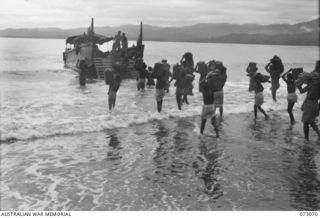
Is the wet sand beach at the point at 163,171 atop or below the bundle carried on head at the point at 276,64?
below

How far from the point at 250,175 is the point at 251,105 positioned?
8.96m

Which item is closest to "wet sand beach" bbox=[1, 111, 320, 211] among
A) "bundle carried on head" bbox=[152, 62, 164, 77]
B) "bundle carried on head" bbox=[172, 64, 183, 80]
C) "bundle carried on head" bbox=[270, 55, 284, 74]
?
"bundle carried on head" bbox=[152, 62, 164, 77]

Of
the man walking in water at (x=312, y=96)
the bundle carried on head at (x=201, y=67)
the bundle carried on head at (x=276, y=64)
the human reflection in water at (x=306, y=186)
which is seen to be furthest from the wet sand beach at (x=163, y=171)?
the bundle carried on head at (x=201, y=67)

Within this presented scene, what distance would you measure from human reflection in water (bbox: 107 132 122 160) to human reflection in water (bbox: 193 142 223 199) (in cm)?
178

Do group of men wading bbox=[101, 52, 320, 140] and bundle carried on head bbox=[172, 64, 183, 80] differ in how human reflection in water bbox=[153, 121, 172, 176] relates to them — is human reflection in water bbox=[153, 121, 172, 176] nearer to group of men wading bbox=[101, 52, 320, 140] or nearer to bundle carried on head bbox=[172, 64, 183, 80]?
group of men wading bbox=[101, 52, 320, 140]

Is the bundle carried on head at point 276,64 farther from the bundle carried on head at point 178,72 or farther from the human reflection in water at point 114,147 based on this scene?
the human reflection in water at point 114,147

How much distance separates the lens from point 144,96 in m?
18.4

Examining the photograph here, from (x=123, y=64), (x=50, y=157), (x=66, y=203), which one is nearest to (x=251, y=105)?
(x=50, y=157)

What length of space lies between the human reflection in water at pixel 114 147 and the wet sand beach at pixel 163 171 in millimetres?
25

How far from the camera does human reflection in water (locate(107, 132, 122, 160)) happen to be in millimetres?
8348

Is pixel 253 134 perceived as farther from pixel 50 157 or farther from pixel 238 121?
pixel 50 157

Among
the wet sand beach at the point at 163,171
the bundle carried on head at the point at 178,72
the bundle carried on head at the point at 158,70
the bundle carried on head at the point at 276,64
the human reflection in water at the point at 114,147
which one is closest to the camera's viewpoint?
the wet sand beach at the point at 163,171

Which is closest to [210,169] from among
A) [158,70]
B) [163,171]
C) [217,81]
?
[163,171]

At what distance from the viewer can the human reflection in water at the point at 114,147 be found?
329 inches
